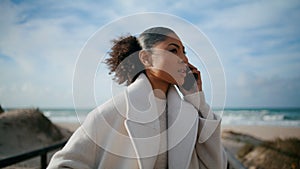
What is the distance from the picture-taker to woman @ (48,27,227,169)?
1.18 m

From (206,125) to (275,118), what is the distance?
2872 centimetres

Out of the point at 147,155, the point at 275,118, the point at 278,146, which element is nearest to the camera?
the point at 147,155

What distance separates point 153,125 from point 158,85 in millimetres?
194

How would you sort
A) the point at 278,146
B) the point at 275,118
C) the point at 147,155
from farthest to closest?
1. the point at 275,118
2. the point at 278,146
3. the point at 147,155

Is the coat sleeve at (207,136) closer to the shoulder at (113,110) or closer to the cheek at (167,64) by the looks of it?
the cheek at (167,64)

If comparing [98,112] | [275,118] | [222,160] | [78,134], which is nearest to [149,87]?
[98,112]

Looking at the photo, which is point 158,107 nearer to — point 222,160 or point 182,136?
point 182,136

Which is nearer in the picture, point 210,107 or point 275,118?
point 210,107

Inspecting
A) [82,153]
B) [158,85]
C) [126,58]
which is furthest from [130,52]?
[82,153]

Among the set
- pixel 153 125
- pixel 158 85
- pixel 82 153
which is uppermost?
pixel 158 85

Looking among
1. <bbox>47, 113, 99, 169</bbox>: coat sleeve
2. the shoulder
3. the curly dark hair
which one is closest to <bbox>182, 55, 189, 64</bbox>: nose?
the curly dark hair

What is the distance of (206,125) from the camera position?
1.29 m

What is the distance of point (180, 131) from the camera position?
4.09 ft

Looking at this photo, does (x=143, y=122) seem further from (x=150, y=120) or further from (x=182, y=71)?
(x=182, y=71)
